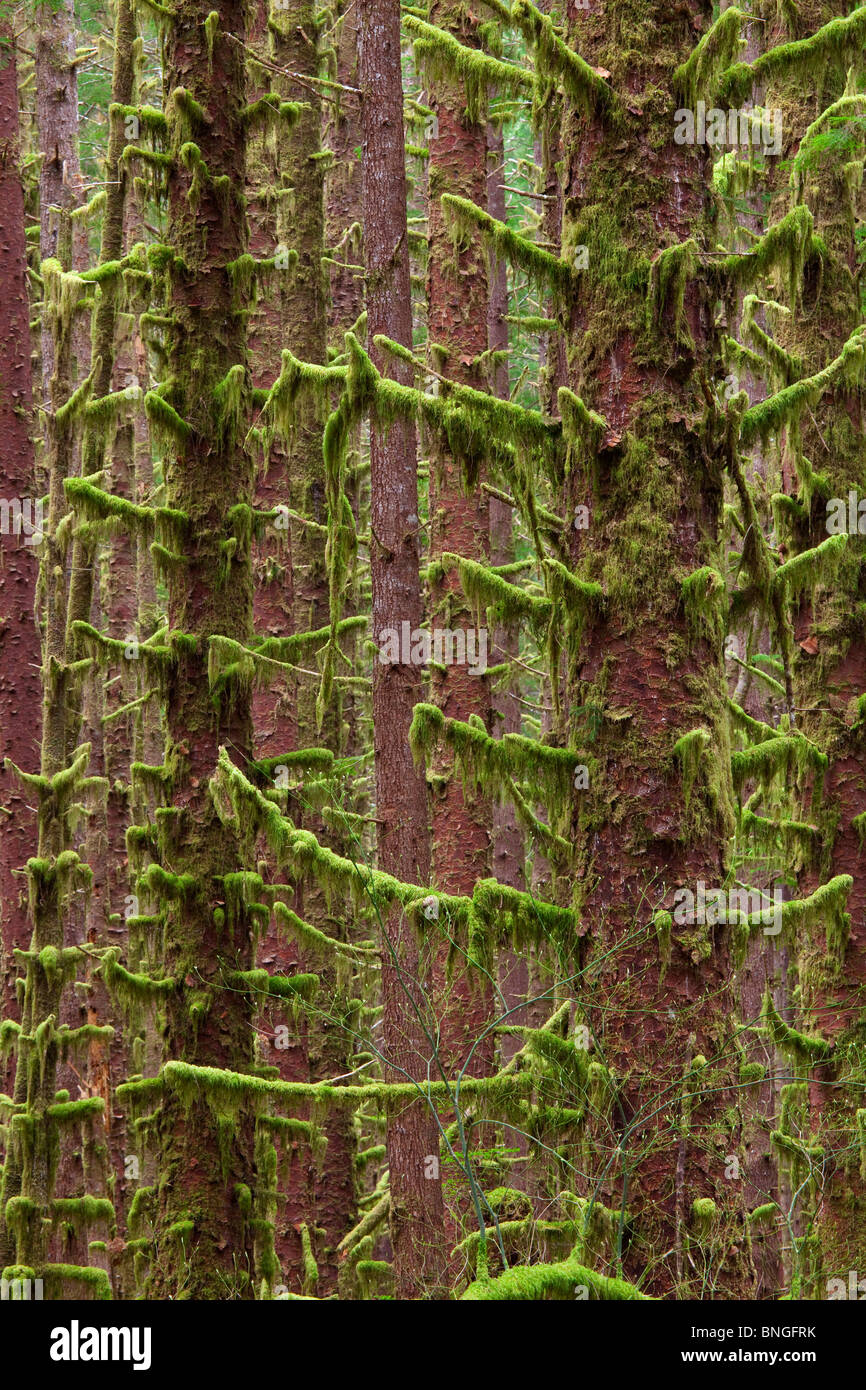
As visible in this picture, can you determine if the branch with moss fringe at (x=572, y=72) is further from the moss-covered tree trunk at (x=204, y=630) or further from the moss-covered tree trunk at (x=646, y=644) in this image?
the moss-covered tree trunk at (x=204, y=630)

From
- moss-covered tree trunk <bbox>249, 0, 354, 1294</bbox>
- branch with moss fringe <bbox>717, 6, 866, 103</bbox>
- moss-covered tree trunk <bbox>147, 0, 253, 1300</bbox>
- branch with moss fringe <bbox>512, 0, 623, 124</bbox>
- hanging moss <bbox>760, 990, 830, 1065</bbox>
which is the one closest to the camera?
branch with moss fringe <bbox>512, 0, 623, 124</bbox>

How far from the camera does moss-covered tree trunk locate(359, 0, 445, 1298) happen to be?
274 inches

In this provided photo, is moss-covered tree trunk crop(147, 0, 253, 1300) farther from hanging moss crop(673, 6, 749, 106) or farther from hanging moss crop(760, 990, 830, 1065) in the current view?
hanging moss crop(760, 990, 830, 1065)

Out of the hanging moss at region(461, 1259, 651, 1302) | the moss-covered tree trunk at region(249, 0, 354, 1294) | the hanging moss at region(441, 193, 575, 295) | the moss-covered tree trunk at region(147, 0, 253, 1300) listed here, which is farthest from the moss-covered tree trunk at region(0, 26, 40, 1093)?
the hanging moss at region(461, 1259, 651, 1302)

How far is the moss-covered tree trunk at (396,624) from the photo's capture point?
696 centimetres

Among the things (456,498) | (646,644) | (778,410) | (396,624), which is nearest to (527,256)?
(778,410)

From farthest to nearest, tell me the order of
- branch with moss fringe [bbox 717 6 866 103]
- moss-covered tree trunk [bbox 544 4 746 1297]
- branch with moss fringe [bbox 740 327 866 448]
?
1. branch with moss fringe [bbox 717 6 866 103]
2. branch with moss fringe [bbox 740 327 866 448]
3. moss-covered tree trunk [bbox 544 4 746 1297]

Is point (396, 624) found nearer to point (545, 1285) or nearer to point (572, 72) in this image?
point (572, 72)

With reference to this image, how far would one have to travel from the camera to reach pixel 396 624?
7215 millimetres

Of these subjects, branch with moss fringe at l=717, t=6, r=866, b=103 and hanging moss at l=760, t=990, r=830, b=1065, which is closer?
branch with moss fringe at l=717, t=6, r=866, b=103

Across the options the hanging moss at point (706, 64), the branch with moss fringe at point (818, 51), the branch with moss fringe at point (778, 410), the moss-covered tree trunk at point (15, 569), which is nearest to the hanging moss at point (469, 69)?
the branch with moss fringe at point (818, 51)

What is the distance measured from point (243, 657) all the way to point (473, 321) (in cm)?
405
